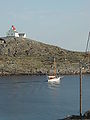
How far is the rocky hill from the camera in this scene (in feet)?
473

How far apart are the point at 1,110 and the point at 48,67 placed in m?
91.6

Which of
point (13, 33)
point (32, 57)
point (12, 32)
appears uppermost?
point (12, 32)

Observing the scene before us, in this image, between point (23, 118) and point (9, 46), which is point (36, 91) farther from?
point (9, 46)

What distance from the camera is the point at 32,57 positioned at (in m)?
155

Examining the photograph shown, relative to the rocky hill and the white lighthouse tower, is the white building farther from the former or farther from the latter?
the rocky hill

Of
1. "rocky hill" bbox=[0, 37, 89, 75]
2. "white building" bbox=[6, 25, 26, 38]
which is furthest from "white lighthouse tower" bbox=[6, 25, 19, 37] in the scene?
"rocky hill" bbox=[0, 37, 89, 75]

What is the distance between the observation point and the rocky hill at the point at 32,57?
→ 144163mm

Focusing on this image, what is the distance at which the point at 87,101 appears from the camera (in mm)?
65562

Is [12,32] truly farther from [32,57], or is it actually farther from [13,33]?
[32,57]

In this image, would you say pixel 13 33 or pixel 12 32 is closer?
pixel 13 33

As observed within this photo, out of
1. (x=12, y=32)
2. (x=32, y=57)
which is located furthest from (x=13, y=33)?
(x=32, y=57)

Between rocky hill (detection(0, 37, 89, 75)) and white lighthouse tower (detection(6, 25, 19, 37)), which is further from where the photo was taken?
white lighthouse tower (detection(6, 25, 19, 37))

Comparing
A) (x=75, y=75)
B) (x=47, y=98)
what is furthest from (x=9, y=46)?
(x=47, y=98)

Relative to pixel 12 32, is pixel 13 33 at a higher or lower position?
lower
